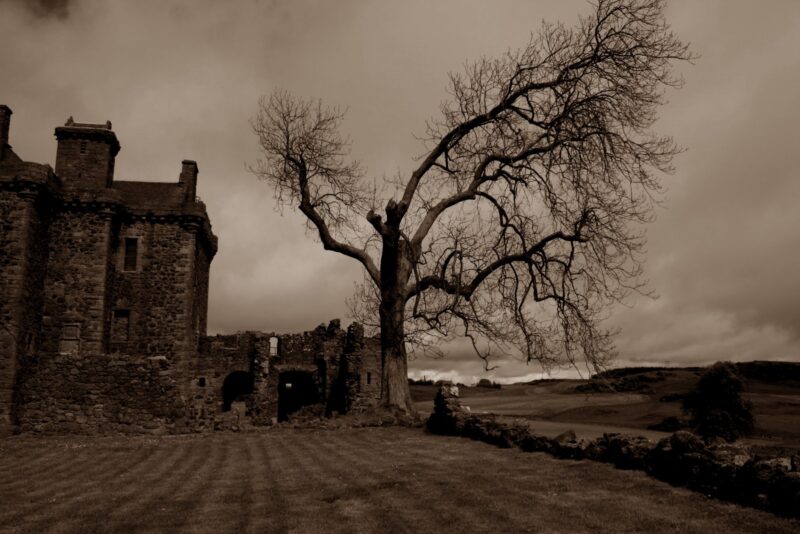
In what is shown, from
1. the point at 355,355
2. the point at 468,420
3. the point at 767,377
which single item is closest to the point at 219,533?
the point at 468,420

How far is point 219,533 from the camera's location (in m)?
8.77

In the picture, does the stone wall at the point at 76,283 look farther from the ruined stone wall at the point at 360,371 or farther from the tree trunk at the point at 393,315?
the tree trunk at the point at 393,315

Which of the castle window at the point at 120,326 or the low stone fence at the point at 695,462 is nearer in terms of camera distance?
the low stone fence at the point at 695,462

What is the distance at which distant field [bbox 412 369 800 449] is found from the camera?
33.4 meters

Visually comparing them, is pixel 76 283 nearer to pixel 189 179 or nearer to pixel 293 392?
pixel 189 179


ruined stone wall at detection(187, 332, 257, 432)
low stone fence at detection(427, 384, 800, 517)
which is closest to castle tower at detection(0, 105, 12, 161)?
ruined stone wall at detection(187, 332, 257, 432)

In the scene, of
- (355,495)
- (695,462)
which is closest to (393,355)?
(355,495)

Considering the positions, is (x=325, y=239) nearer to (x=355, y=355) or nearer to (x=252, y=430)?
(x=252, y=430)

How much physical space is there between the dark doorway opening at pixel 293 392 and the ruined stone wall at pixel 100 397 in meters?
21.2

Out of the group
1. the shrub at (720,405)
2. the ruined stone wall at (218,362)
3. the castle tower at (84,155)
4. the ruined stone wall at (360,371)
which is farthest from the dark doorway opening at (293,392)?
the shrub at (720,405)

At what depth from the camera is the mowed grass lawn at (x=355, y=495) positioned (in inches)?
344

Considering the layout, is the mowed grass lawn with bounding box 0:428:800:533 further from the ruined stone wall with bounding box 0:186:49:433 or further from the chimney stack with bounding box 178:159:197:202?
the chimney stack with bounding box 178:159:197:202

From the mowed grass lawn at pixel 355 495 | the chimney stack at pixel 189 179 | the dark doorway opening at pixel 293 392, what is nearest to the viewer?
the mowed grass lawn at pixel 355 495

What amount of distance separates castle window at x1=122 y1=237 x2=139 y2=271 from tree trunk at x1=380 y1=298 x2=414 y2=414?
20.9 metres
